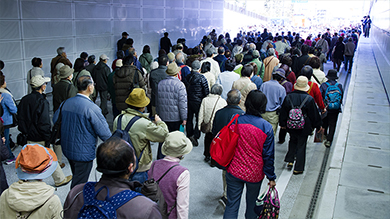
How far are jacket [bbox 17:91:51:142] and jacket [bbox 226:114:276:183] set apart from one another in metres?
3.22

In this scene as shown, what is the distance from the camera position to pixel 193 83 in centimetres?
714

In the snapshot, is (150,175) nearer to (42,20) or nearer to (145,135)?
(145,135)

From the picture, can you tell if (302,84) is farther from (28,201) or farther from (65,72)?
(28,201)

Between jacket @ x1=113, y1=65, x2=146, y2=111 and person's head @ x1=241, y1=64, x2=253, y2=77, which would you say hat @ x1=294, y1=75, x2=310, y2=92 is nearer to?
person's head @ x1=241, y1=64, x2=253, y2=77

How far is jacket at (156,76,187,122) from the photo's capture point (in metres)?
6.24

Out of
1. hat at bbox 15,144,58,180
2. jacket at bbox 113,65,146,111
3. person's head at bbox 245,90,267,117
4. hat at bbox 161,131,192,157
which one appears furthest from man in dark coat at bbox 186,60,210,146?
hat at bbox 15,144,58,180

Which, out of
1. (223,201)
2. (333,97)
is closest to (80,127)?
(223,201)

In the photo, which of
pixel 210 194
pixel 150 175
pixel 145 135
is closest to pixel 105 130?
pixel 145 135

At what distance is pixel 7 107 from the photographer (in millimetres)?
5996

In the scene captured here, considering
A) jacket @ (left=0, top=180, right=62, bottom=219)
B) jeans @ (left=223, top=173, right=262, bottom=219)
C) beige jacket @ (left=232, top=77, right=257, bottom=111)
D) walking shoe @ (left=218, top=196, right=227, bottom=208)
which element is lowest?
walking shoe @ (left=218, top=196, right=227, bottom=208)

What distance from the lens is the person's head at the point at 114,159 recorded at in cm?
218

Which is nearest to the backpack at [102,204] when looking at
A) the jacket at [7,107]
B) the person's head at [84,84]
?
the person's head at [84,84]

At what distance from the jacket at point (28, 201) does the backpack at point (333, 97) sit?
6.16 metres

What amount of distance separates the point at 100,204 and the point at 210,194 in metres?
3.79
